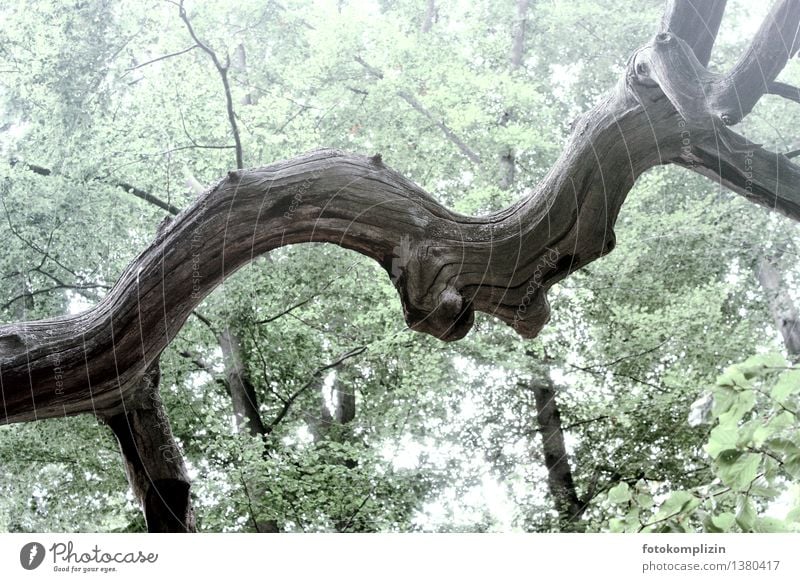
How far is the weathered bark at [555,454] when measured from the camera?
105 inches

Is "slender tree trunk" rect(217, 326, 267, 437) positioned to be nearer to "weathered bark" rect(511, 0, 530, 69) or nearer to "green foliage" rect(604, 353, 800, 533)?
"weathered bark" rect(511, 0, 530, 69)

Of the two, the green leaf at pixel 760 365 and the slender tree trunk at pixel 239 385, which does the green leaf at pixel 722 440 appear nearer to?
the green leaf at pixel 760 365

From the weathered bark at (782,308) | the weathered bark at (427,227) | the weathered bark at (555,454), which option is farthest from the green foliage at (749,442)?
the weathered bark at (782,308)

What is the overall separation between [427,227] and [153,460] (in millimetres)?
468

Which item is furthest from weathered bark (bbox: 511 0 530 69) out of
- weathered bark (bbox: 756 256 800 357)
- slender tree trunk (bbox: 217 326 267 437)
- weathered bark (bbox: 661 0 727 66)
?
weathered bark (bbox: 661 0 727 66)

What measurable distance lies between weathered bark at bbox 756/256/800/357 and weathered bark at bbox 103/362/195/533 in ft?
7.18

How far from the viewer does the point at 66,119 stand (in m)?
2.42

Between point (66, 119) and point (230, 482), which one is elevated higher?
point (66, 119)

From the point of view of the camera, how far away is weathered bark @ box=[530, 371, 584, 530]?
8.79ft

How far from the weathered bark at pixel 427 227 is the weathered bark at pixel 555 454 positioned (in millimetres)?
1818

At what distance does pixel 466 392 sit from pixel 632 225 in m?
0.77

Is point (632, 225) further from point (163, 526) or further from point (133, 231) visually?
point (163, 526)

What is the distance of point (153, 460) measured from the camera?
3.56 feet
